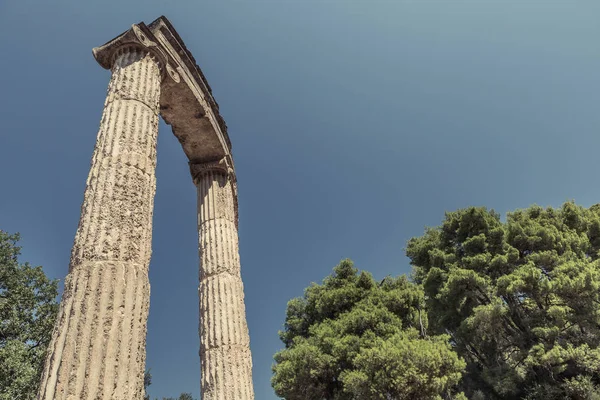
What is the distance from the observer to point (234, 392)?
6172mm

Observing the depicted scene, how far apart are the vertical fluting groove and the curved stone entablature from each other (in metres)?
0.77

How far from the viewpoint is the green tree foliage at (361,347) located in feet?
41.5

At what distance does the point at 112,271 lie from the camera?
4.02 meters

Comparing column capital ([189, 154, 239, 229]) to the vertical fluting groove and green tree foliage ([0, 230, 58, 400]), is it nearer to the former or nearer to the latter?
the vertical fluting groove

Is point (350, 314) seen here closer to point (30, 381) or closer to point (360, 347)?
point (360, 347)

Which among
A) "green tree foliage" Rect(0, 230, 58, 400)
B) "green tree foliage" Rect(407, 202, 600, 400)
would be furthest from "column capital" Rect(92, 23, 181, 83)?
"green tree foliage" Rect(407, 202, 600, 400)

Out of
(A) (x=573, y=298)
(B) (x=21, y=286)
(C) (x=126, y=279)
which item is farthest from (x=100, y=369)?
(A) (x=573, y=298)

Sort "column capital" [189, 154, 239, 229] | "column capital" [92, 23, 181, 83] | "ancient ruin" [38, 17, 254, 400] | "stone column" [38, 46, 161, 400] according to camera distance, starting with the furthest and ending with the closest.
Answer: "column capital" [189, 154, 239, 229]
"column capital" [92, 23, 181, 83]
"ancient ruin" [38, 17, 254, 400]
"stone column" [38, 46, 161, 400]

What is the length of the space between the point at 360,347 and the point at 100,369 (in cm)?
1221

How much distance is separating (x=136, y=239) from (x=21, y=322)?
A: 44.2 feet

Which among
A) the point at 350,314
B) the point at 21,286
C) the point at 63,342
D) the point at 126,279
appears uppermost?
the point at 21,286

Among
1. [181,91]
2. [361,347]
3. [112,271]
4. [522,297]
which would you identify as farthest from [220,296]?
[522,297]

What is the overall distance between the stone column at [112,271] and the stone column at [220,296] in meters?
2.68

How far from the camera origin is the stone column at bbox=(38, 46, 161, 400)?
11.3 feet
